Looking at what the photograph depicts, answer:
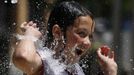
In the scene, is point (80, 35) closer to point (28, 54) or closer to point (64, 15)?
point (64, 15)

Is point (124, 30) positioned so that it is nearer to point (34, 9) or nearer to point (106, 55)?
point (34, 9)

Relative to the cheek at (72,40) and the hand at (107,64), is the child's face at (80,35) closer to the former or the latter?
the cheek at (72,40)

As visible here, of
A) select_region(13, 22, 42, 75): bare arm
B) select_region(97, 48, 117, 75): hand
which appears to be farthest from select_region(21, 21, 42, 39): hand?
select_region(97, 48, 117, 75): hand

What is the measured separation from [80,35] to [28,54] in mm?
384

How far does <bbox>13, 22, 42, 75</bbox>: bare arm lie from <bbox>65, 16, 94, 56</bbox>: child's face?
0.65 feet

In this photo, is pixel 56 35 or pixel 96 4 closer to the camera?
pixel 56 35

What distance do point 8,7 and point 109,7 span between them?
2.14 meters

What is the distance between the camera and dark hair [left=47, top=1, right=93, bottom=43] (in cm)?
295

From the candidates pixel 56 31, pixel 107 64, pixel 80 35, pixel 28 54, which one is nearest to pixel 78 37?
pixel 80 35

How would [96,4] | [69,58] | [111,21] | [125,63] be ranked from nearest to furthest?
[69,58], [125,63], [96,4], [111,21]

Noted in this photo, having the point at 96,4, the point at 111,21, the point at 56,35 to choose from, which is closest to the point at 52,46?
the point at 56,35

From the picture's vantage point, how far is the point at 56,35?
2945mm

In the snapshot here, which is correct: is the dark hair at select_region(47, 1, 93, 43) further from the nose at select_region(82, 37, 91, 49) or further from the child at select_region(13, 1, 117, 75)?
the nose at select_region(82, 37, 91, 49)

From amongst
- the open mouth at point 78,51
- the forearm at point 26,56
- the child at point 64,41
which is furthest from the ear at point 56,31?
the forearm at point 26,56
